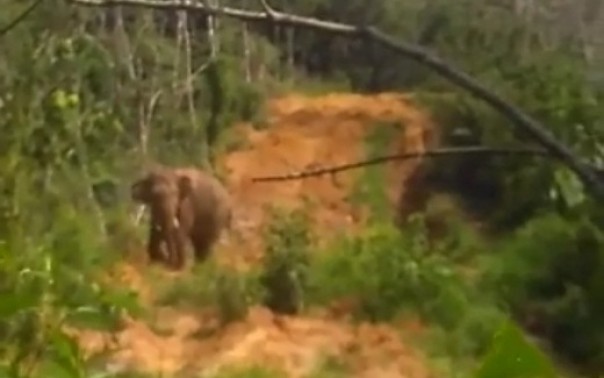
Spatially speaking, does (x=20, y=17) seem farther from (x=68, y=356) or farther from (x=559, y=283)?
(x=559, y=283)

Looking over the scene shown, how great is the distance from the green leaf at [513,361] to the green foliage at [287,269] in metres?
4.21

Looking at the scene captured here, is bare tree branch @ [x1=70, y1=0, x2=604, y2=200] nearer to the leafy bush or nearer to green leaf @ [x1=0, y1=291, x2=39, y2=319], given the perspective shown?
green leaf @ [x1=0, y1=291, x2=39, y2=319]

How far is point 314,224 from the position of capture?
5.83 m

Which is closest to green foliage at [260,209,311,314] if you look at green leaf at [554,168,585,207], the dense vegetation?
the dense vegetation

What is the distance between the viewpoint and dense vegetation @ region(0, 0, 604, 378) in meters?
4.52

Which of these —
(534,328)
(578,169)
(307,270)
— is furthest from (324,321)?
(578,169)

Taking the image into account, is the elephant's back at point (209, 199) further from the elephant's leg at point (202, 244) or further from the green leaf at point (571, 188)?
the green leaf at point (571, 188)

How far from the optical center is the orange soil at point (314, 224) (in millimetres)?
4117

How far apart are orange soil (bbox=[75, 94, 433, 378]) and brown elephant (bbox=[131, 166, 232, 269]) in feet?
0.40

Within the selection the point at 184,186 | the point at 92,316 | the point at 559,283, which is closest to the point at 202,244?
the point at 184,186

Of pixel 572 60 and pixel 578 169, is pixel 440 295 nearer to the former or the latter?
pixel 572 60

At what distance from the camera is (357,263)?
4.79m

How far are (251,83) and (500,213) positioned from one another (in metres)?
1.50

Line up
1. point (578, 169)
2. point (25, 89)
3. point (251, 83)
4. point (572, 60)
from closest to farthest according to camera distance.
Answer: point (578, 169) < point (25, 89) < point (572, 60) < point (251, 83)
